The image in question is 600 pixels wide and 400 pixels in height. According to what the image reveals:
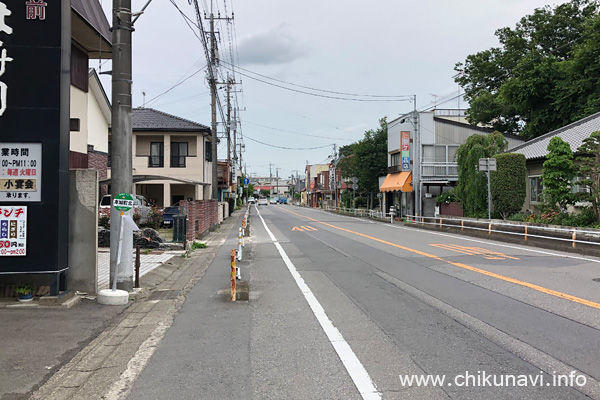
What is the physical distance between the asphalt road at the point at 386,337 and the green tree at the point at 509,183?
14.5 m

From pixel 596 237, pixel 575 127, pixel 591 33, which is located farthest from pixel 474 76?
pixel 596 237

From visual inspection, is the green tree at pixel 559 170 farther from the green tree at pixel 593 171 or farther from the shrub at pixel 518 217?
the shrub at pixel 518 217

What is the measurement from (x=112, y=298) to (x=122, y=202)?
5.92 feet

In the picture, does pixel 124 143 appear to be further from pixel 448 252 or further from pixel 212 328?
pixel 448 252

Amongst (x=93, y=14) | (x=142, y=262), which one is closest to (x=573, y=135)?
(x=142, y=262)

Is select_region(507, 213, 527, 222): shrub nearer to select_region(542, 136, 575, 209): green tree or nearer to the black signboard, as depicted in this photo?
select_region(542, 136, 575, 209): green tree

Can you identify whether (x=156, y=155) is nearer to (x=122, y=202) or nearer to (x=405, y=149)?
(x=405, y=149)

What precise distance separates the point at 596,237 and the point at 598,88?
20.5m

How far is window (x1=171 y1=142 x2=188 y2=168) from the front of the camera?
35.9 meters

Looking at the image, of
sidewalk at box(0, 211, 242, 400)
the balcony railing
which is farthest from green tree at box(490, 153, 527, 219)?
sidewalk at box(0, 211, 242, 400)

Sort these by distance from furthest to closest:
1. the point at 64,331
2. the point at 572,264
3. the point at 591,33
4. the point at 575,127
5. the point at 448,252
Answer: the point at 591,33 < the point at 575,127 < the point at 448,252 < the point at 572,264 < the point at 64,331

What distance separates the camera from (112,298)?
27.6 feet

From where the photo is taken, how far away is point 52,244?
807 centimetres

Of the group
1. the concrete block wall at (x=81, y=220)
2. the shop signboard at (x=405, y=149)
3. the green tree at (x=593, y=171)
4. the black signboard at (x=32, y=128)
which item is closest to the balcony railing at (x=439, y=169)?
the shop signboard at (x=405, y=149)
